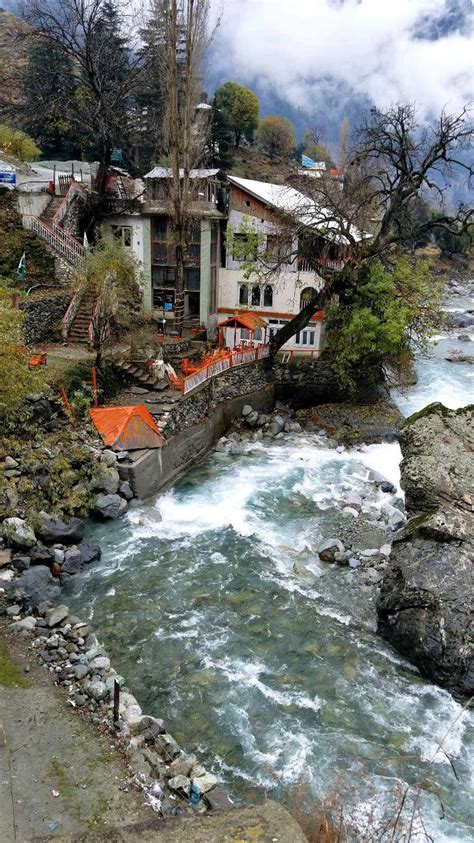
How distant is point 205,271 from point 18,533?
17.8 meters

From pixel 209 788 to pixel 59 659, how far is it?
11.8ft

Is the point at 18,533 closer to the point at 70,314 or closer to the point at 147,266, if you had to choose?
the point at 70,314

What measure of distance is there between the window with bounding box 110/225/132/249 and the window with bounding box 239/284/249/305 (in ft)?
19.4

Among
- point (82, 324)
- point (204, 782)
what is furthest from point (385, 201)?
point (204, 782)

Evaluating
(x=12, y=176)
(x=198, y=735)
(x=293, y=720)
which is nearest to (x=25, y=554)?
(x=198, y=735)

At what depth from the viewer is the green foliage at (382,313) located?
79.2 ft

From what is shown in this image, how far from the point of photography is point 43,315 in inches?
949

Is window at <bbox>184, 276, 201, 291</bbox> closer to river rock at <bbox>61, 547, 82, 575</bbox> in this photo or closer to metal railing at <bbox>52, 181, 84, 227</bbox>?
metal railing at <bbox>52, 181, 84, 227</bbox>

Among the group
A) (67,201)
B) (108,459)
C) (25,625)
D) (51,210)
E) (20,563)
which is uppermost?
(67,201)

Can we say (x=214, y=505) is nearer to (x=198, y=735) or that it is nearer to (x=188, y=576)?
(x=188, y=576)

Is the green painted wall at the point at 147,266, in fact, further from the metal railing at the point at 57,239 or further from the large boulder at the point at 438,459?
the large boulder at the point at 438,459

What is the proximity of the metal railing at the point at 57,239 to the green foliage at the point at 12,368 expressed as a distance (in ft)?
39.0

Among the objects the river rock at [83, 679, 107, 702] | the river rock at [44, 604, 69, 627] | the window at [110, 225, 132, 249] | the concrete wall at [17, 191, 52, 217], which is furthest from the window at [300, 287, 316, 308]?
the river rock at [83, 679, 107, 702]

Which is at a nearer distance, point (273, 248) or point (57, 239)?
point (273, 248)
